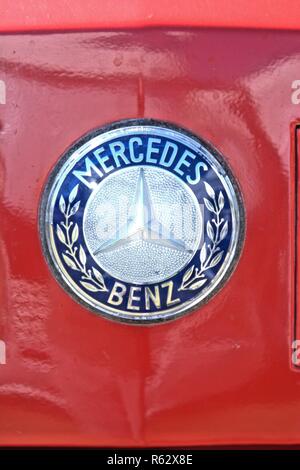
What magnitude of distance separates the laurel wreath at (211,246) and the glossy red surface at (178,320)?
6 cm

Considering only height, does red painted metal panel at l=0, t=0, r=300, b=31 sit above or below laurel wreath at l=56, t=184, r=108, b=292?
above

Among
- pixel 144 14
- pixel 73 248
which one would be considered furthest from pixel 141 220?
pixel 144 14

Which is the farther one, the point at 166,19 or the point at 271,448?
the point at 271,448

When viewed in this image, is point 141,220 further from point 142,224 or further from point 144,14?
point 144,14

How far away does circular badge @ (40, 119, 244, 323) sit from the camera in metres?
1.06

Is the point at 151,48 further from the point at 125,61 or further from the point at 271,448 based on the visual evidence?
the point at 271,448

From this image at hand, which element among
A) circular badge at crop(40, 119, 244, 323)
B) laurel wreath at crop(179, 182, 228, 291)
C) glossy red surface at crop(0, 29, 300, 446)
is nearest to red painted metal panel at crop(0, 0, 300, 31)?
glossy red surface at crop(0, 29, 300, 446)

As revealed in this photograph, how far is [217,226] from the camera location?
1.08m

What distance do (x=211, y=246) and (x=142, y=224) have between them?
0.47 feet

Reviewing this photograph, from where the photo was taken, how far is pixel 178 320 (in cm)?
111

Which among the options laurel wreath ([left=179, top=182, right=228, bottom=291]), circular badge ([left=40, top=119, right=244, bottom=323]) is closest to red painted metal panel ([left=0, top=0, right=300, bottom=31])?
circular badge ([left=40, top=119, right=244, bottom=323])

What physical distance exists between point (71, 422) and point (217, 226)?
0.50m

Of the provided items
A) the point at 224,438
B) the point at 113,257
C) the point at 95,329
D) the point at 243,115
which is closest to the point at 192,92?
the point at 243,115

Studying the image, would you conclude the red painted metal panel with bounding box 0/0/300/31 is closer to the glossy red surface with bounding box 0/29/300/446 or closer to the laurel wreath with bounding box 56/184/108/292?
the glossy red surface with bounding box 0/29/300/446
